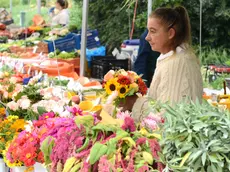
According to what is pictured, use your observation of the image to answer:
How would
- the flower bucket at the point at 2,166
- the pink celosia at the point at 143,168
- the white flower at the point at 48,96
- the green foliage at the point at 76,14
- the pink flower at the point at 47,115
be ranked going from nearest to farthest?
the pink celosia at the point at 143,168, the pink flower at the point at 47,115, the flower bucket at the point at 2,166, the white flower at the point at 48,96, the green foliage at the point at 76,14

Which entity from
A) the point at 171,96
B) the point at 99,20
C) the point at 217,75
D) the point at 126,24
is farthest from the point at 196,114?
the point at 99,20

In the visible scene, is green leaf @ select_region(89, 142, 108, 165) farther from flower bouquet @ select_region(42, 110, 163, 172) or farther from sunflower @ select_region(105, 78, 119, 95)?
sunflower @ select_region(105, 78, 119, 95)

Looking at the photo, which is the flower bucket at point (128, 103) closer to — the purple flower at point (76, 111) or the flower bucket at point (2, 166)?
the purple flower at point (76, 111)

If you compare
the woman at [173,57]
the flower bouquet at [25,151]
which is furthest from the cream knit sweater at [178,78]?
the flower bouquet at [25,151]

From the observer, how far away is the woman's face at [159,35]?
3.20 meters

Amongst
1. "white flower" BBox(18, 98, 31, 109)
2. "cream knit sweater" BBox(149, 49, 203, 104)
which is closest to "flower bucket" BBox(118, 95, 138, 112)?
"cream knit sweater" BBox(149, 49, 203, 104)

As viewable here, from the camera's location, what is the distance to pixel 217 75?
22.3 feet

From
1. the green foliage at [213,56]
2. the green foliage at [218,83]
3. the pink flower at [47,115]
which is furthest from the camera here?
the green foliage at [213,56]

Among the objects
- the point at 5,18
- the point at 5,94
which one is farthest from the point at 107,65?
the point at 5,18

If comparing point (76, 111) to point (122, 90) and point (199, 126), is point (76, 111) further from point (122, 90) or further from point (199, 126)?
point (199, 126)

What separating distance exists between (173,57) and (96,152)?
4.34 feet

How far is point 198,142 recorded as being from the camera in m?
1.79

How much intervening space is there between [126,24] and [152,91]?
9684mm

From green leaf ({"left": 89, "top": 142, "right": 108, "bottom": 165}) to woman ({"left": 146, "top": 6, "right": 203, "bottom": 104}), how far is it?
1.11 metres
